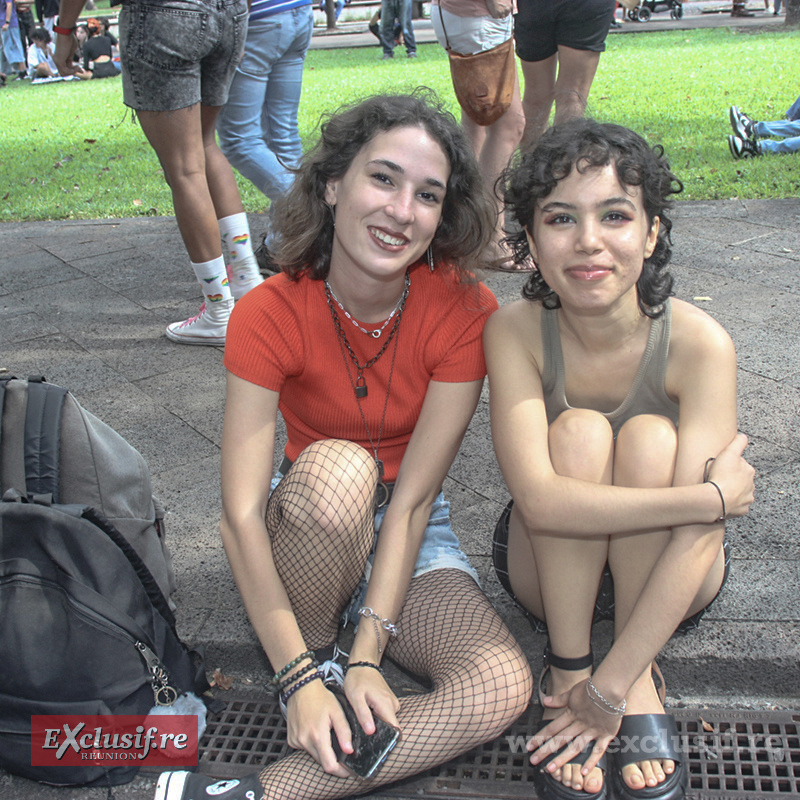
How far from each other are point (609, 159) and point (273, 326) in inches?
34.8

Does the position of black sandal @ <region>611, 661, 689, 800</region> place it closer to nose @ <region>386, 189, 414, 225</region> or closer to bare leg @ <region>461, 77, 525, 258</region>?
nose @ <region>386, 189, 414, 225</region>

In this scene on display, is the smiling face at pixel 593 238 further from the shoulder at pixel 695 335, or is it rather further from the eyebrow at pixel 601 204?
the shoulder at pixel 695 335

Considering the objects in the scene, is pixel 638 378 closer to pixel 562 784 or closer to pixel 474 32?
pixel 562 784

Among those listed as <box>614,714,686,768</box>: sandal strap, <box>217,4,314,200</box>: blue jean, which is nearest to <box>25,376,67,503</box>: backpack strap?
<box>614,714,686,768</box>: sandal strap

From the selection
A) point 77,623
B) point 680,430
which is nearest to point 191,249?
point 77,623

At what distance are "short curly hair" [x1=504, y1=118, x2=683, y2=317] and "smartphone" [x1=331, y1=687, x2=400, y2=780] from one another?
41.5 inches

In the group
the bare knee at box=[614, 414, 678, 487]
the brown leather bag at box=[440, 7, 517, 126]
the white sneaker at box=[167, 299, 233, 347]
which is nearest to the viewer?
the bare knee at box=[614, 414, 678, 487]

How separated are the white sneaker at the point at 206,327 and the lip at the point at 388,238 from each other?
1.87 m

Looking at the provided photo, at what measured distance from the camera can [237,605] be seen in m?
2.38

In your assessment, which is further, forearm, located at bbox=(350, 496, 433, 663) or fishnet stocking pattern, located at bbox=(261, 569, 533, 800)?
forearm, located at bbox=(350, 496, 433, 663)

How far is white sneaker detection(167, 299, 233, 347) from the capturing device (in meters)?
3.88

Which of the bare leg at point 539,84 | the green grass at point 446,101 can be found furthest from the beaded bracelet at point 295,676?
the bare leg at point 539,84

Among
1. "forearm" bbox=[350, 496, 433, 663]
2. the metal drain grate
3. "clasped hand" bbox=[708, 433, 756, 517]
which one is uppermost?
"clasped hand" bbox=[708, 433, 756, 517]

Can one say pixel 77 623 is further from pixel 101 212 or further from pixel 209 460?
pixel 101 212
